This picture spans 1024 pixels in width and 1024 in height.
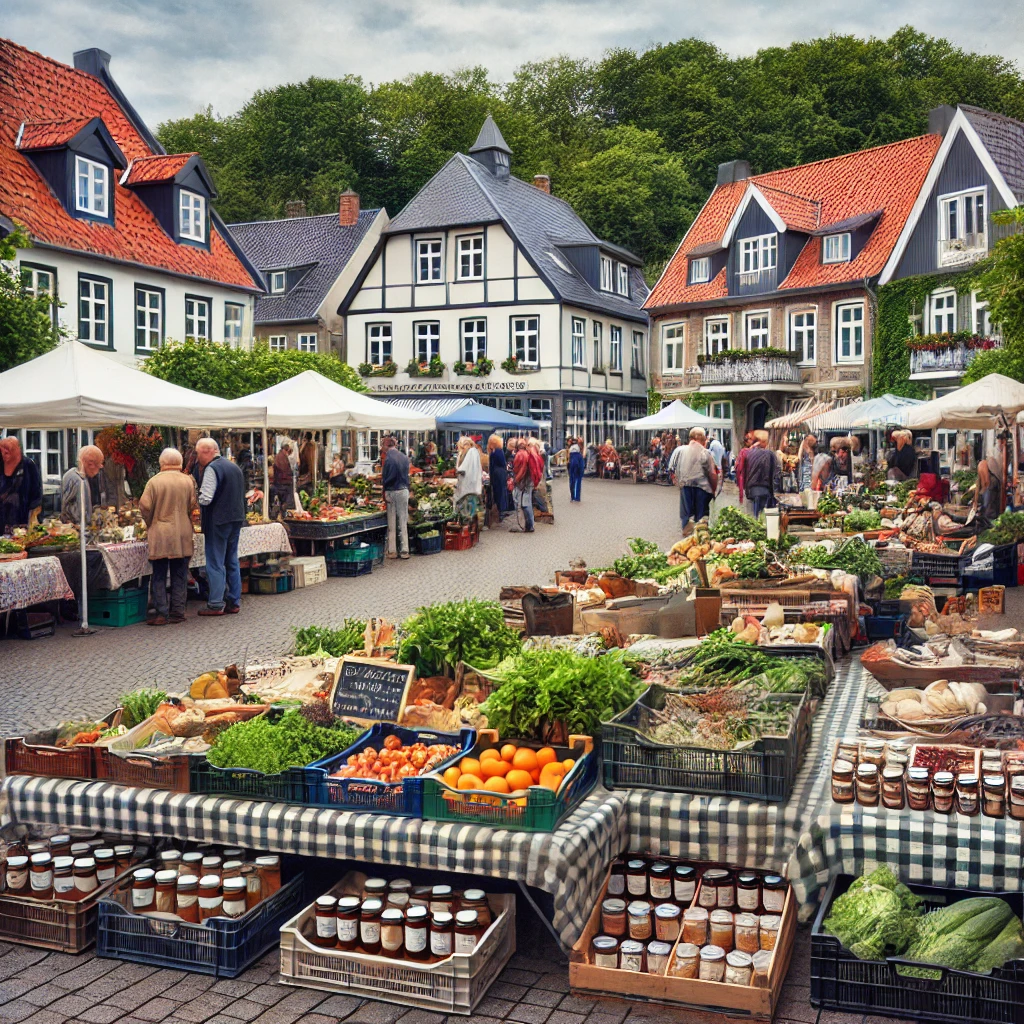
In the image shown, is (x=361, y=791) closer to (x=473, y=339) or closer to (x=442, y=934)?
(x=442, y=934)

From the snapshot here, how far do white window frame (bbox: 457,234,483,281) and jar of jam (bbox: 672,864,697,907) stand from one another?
39.6m

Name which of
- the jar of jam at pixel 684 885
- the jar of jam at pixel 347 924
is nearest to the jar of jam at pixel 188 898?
the jar of jam at pixel 347 924

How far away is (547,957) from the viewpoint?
15.8 feet

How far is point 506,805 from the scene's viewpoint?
472 cm

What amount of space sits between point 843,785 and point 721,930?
807 mm

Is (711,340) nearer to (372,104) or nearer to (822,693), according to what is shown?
(372,104)

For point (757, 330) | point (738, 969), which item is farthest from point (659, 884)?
point (757, 330)

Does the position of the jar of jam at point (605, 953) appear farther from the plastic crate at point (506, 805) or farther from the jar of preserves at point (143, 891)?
the jar of preserves at point (143, 891)

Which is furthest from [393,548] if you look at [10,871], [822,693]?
[10,871]

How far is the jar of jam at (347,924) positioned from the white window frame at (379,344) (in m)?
41.2

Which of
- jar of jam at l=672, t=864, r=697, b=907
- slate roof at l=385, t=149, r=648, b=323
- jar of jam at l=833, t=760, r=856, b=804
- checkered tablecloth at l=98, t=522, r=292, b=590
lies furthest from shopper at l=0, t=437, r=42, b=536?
slate roof at l=385, t=149, r=648, b=323

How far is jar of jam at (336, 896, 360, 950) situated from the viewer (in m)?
4.61

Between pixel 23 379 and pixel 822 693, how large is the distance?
9.03 m

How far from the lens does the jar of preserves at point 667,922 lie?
4.64m
